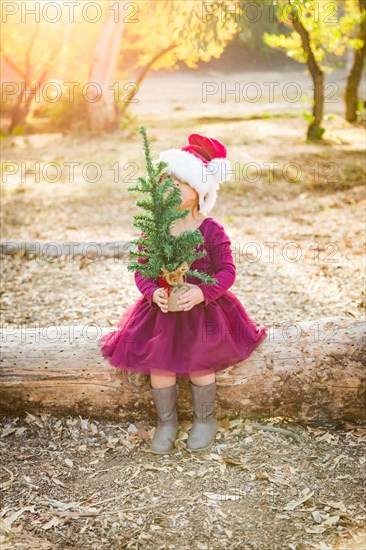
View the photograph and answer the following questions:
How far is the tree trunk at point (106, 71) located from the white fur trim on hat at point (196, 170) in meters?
10.1

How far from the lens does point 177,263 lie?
2.90 m

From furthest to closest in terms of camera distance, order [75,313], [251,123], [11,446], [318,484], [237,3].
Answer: [251,123] < [237,3] < [75,313] < [11,446] < [318,484]

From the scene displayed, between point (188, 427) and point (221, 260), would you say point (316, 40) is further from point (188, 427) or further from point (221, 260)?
point (188, 427)

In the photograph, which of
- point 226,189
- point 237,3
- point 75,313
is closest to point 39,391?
point 75,313

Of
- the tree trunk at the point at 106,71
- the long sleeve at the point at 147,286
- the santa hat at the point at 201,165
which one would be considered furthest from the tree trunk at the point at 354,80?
the long sleeve at the point at 147,286

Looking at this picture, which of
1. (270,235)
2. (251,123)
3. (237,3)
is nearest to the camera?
(270,235)

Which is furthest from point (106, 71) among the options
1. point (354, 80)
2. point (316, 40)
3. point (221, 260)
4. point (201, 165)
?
point (221, 260)

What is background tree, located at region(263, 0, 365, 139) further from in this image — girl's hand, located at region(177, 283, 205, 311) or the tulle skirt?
girl's hand, located at region(177, 283, 205, 311)

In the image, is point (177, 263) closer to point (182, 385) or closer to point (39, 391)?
point (182, 385)

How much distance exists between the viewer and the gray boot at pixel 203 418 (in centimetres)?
313

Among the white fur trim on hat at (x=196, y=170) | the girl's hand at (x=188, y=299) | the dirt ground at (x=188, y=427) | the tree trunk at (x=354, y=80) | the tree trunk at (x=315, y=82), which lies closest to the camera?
the dirt ground at (x=188, y=427)

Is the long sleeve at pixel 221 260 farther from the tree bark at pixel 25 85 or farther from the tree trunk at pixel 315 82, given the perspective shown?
the tree bark at pixel 25 85

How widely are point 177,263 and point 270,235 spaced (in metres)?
4.13

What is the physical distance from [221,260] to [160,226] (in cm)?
48
